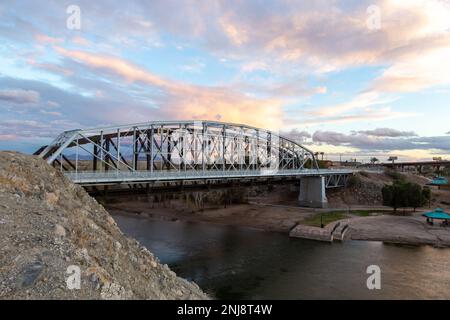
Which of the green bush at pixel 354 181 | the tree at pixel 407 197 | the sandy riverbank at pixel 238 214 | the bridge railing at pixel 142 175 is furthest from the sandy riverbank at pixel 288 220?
the green bush at pixel 354 181

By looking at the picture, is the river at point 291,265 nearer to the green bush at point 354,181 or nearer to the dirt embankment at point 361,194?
the dirt embankment at point 361,194

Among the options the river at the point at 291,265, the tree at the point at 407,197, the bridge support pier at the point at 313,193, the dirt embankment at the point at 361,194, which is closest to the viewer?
the river at the point at 291,265

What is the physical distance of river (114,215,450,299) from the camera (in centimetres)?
2806

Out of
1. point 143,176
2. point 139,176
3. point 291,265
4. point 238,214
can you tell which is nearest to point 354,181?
point 238,214

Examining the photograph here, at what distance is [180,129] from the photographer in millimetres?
61438

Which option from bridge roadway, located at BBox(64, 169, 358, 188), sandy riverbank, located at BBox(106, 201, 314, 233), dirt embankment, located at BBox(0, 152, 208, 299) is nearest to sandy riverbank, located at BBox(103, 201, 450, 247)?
sandy riverbank, located at BBox(106, 201, 314, 233)

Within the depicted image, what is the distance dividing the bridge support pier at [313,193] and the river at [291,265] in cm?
3107

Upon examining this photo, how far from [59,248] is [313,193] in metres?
77.7

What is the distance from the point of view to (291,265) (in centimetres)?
3628

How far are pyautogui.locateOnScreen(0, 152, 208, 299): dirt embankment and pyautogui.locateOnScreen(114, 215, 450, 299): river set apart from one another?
1314cm

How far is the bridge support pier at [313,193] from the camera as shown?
266 ft
